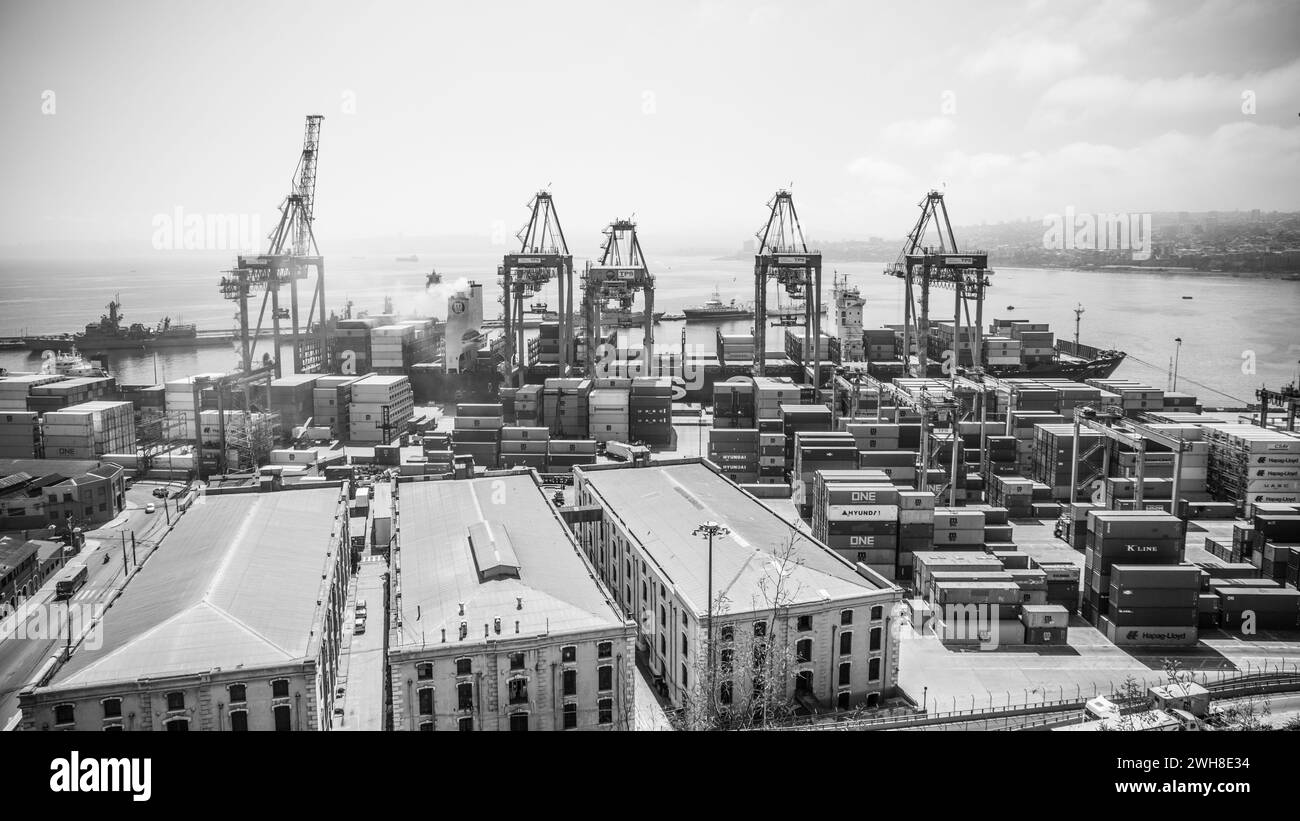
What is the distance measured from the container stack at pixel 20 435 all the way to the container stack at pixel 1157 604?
73.2 ft

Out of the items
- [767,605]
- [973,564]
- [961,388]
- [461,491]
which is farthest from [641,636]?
[961,388]

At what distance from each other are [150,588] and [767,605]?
768 centimetres

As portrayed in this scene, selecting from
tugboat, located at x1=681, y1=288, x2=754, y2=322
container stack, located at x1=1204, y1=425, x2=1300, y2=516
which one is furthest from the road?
tugboat, located at x1=681, y1=288, x2=754, y2=322

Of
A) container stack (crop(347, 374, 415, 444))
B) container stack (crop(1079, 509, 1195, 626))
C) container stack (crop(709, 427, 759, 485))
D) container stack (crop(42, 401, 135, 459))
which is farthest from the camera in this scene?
container stack (crop(347, 374, 415, 444))

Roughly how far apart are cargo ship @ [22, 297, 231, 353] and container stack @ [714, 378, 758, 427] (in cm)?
2995

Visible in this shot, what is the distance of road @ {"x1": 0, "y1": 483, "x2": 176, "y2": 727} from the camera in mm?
12266

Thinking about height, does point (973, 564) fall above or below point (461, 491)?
below

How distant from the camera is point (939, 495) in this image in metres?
19.8

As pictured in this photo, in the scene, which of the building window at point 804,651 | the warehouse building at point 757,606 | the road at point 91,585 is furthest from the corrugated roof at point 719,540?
the road at point 91,585

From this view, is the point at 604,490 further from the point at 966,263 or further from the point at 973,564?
the point at 966,263

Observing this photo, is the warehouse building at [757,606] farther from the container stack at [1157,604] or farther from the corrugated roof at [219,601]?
the corrugated roof at [219,601]

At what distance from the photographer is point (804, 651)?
11711mm

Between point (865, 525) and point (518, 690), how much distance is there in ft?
26.4

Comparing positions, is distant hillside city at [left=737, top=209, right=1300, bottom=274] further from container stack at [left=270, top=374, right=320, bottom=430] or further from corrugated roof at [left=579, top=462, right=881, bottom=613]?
container stack at [left=270, top=374, right=320, bottom=430]
